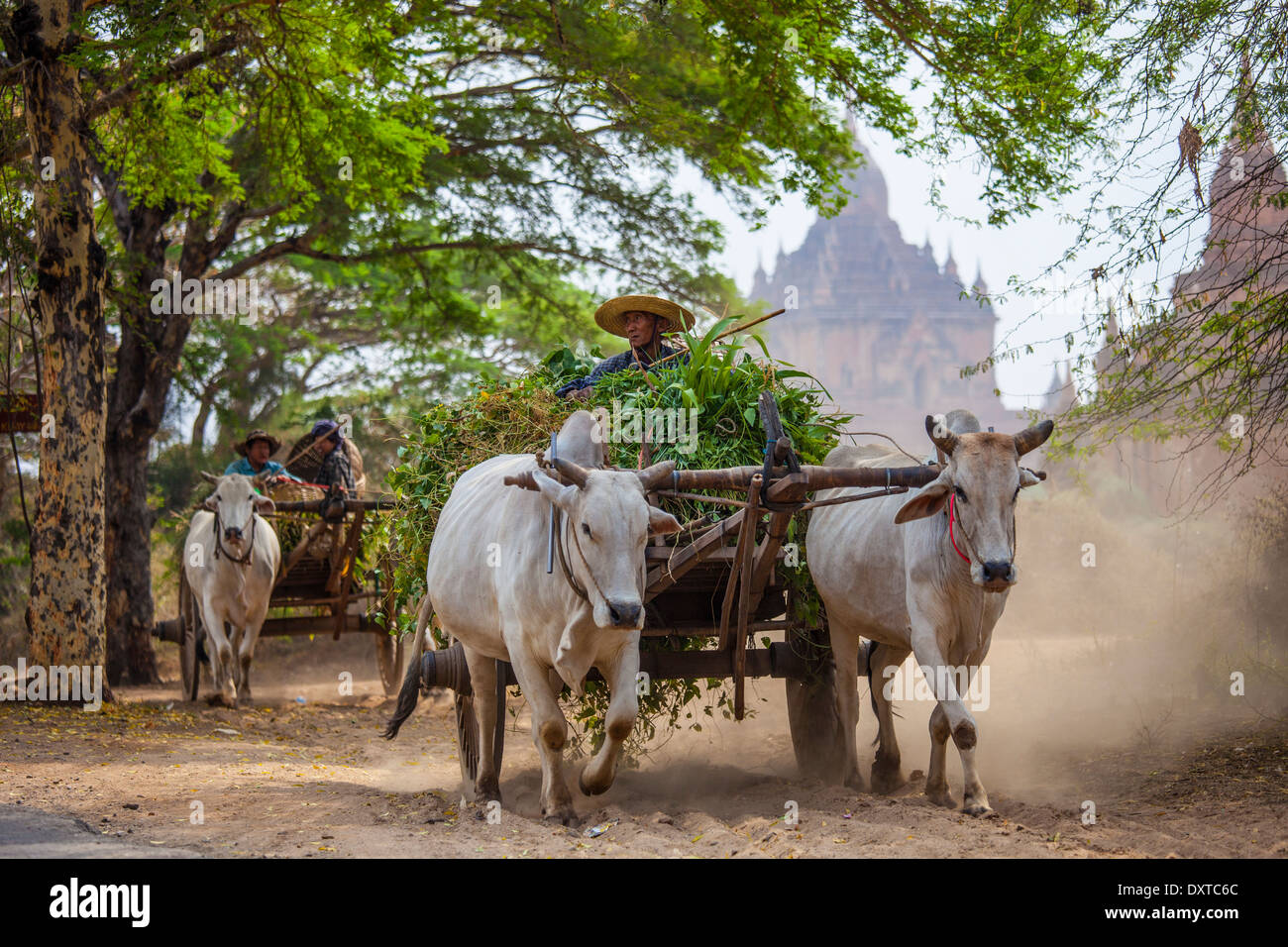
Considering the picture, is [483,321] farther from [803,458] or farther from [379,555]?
[803,458]

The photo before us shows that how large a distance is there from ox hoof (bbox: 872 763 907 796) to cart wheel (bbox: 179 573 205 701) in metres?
7.00

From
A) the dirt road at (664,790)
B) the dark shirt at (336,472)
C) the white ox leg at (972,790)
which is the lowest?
the dirt road at (664,790)

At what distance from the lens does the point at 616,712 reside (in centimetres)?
469

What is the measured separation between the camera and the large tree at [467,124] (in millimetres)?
9094

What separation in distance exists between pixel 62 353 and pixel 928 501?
6.97 m

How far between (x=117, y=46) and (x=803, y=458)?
571 centimetres

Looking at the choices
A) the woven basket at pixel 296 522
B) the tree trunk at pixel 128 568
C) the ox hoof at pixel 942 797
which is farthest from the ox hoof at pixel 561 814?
the tree trunk at pixel 128 568

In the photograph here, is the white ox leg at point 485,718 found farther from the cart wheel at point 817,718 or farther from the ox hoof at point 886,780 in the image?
the ox hoof at point 886,780

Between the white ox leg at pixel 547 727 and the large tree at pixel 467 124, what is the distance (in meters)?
4.50

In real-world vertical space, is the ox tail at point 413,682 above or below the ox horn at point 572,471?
below

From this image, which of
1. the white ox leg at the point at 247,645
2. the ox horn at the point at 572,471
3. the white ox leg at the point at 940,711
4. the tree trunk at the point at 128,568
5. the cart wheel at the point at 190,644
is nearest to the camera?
the ox horn at the point at 572,471

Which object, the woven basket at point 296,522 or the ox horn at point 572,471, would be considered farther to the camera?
the woven basket at point 296,522
